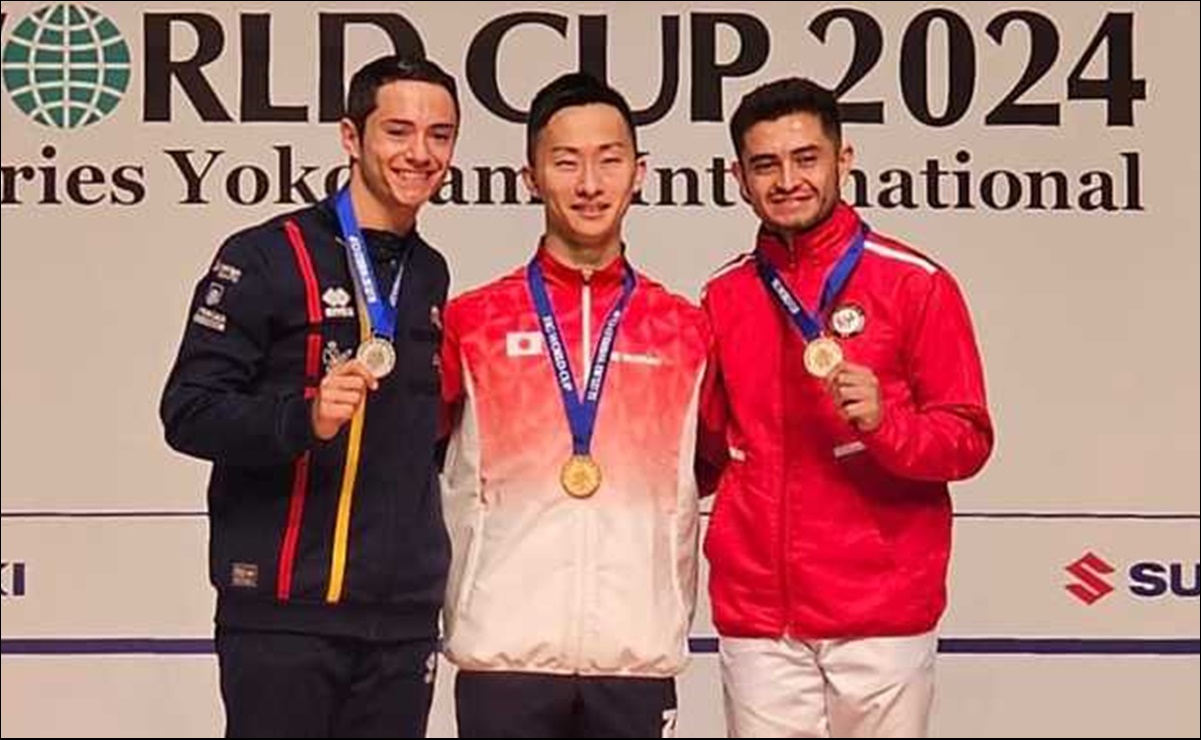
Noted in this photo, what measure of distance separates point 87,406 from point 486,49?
39.5 inches

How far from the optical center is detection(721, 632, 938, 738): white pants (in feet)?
8.92

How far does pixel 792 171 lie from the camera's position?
2723 mm

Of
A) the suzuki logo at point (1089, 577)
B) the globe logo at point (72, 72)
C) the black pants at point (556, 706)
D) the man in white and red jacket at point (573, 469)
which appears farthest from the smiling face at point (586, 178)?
the suzuki logo at point (1089, 577)

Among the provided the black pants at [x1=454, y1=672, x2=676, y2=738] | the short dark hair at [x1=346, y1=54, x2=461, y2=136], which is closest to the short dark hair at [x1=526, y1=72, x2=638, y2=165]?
the short dark hair at [x1=346, y1=54, x2=461, y2=136]

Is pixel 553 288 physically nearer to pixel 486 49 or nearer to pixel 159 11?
pixel 486 49

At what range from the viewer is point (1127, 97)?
12.0ft

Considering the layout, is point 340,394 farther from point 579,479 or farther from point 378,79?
point 378,79

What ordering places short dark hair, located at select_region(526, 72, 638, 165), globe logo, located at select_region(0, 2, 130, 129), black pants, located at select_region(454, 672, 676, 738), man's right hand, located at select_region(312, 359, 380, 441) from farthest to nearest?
globe logo, located at select_region(0, 2, 130, 129) → short dark hair, located at select_region(526, 72, 638, 165) → black pants, located at select_region(454, 672, 676, 738) → man's right hand, located at select_region(312, 359, 380, 441)

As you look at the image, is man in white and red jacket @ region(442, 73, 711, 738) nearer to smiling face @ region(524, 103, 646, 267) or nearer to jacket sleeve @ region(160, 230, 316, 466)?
smiling face @ region(524, 103, 646, 267)

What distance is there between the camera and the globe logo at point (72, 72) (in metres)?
3.61

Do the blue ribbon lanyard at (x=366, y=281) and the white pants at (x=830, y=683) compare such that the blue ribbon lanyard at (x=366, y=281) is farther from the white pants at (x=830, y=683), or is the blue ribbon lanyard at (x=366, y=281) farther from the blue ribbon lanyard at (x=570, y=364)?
the white pants at (x=830, y=683)

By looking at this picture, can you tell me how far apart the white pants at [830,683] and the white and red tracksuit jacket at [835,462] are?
0.03m

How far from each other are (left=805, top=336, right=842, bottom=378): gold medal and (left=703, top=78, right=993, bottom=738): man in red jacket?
12cm

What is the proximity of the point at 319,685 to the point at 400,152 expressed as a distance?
2.41ft
